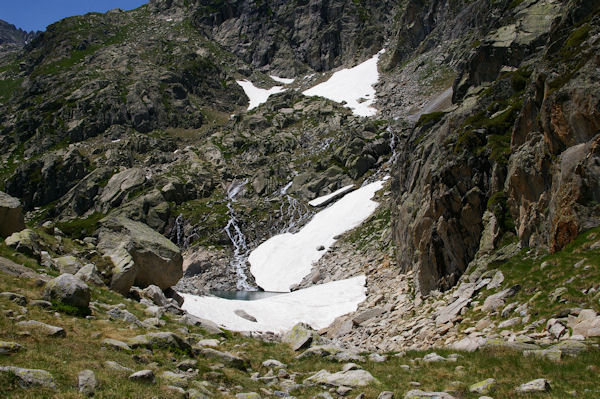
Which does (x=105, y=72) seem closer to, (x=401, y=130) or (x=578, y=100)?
(x=401, y=130)

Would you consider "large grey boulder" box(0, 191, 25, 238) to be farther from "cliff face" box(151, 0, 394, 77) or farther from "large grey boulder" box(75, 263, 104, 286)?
"cliff face" box(151, 0, 394, 77)

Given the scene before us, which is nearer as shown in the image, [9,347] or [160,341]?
[9,347]

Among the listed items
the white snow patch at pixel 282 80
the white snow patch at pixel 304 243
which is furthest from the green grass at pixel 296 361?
the white snow patch at pixel 282 80

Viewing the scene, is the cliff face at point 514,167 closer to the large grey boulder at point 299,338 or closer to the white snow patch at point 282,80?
the large grey boulder at point 299,338

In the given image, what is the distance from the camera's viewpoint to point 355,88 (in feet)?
438

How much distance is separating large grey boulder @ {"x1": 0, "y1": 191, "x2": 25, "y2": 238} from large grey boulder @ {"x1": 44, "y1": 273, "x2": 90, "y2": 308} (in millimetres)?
6974

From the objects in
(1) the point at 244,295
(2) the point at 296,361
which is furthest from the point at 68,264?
(1) the point at 244,295

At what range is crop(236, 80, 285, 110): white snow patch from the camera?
153 metres

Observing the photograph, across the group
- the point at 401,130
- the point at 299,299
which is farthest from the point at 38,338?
the point at 401,130

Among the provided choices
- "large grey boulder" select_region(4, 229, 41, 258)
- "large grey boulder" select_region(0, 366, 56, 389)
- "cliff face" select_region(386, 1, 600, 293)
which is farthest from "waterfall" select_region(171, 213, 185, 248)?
"large grey boulder" select_region(0, 366, 56, 389)

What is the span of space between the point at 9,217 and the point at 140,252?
6259 millimetres

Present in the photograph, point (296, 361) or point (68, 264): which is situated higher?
point (68, 264)

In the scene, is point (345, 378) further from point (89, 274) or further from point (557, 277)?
point (89, 274)

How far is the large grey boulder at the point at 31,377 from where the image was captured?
696 cm
